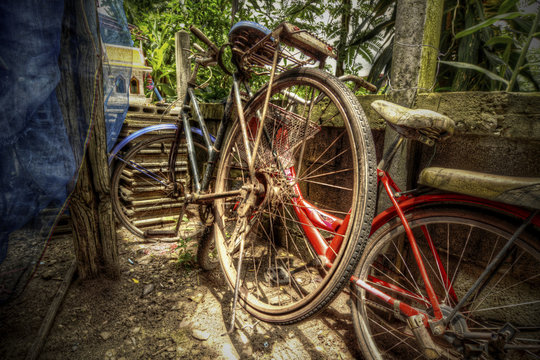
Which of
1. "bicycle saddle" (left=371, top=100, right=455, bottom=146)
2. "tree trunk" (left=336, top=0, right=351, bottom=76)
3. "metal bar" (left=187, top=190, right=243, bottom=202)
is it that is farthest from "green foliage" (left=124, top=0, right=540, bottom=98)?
"metal bar" (left=187, top=190, right=243, bottom=202)

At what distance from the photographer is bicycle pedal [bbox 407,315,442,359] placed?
3.35 ft

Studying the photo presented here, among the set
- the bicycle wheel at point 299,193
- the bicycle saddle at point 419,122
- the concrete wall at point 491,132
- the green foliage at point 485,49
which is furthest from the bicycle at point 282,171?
the green foliage at point 485,49

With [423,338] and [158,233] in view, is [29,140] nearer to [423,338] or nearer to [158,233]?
[158,233]

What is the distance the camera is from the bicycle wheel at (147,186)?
264 cm

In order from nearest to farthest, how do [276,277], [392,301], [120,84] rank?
[392,301]
[276,277]
[120,84]

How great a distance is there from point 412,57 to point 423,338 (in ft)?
4.59

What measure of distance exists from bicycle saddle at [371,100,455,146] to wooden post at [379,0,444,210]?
36 cm

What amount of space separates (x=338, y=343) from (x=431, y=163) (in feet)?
4.02

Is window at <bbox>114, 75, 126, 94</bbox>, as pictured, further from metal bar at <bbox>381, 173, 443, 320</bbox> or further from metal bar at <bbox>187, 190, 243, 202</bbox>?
metal bar at <bbox>381, 173, 443, 320</bbox>

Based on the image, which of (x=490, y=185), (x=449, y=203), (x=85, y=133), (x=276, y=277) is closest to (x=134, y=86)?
(x=85, y=133)

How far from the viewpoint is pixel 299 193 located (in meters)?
1.66

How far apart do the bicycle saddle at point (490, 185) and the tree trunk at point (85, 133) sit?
5.97ft

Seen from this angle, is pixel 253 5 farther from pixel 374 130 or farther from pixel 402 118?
pixel 402 118

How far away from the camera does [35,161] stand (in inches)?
41.2
